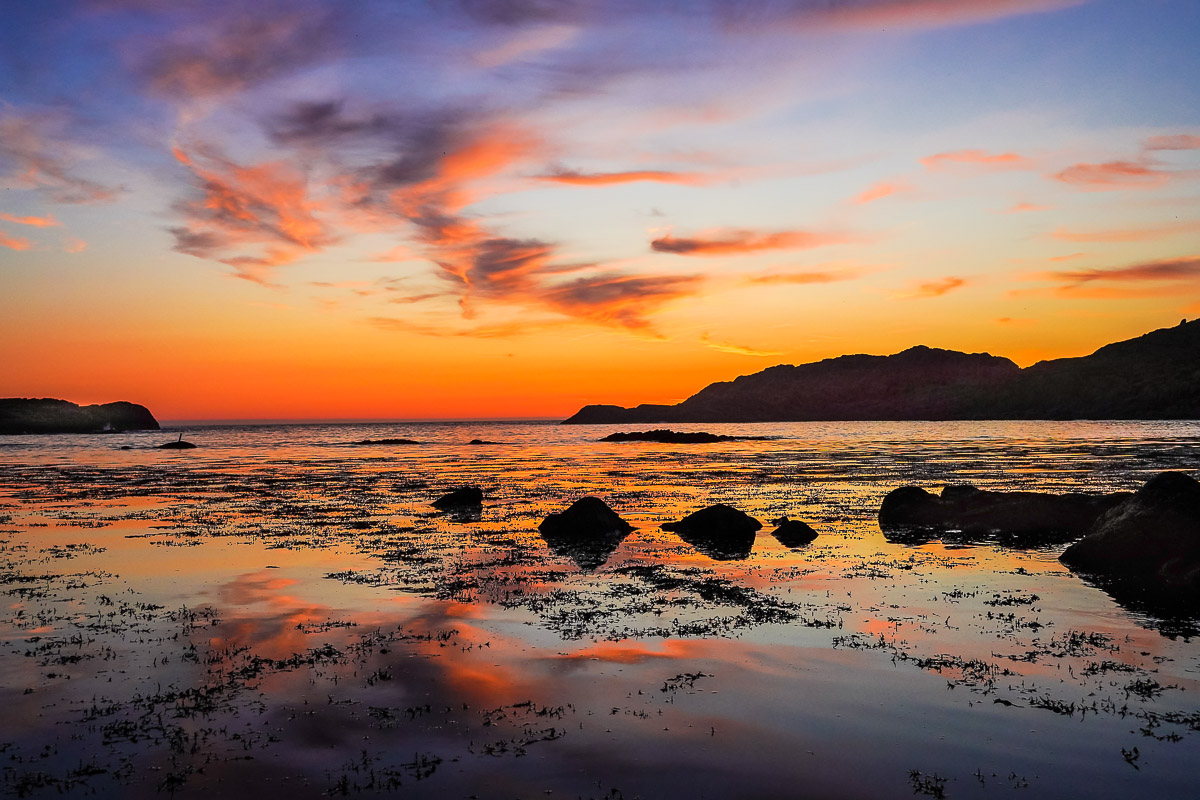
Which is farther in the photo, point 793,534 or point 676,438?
point 676,438

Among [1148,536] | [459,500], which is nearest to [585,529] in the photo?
[459,500]

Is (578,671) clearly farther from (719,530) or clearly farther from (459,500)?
(459,500)

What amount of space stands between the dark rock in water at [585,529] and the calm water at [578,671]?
844 mm

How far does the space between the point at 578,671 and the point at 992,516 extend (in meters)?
25.1

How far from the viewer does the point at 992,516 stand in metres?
32.0

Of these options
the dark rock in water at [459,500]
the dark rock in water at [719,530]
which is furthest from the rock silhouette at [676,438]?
the dark rock in water at [719,530]

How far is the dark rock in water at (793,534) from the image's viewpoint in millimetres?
28658

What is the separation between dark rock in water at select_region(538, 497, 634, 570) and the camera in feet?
94.4

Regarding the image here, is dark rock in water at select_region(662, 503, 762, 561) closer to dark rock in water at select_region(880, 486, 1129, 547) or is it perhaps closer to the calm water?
the calm water

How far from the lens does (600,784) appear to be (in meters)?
9.34

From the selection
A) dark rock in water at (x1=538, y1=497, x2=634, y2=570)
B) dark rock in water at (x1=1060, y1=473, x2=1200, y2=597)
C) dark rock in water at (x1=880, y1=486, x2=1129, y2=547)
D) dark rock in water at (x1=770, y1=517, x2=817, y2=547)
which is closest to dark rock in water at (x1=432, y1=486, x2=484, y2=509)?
dark rock in water at (x1=538, y1=497, x2=634, y2=570)

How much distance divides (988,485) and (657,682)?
4194 cm

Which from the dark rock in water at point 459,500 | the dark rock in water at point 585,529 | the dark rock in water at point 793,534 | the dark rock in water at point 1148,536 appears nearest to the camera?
the dark rock in water at point 1148,536

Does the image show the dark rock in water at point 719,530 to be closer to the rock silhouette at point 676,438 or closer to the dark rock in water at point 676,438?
the dark rock in water at point 676,438
